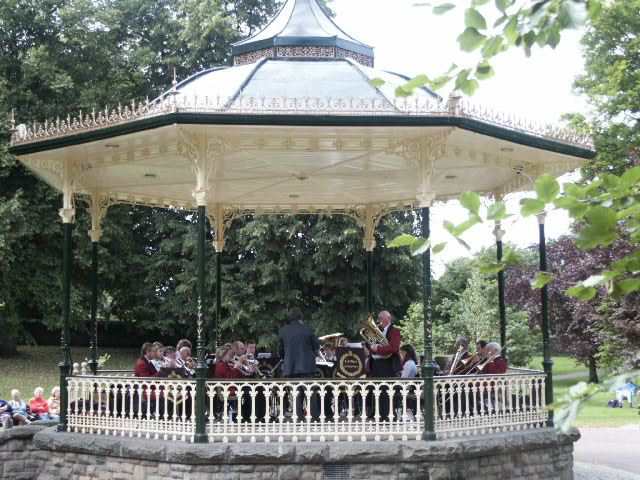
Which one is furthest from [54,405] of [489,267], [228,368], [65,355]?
[489,267]

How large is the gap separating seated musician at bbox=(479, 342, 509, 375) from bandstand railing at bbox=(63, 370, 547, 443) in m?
0.33

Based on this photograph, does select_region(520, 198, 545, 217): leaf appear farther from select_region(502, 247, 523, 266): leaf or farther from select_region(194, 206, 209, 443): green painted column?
select_region(194, 206, 209, 443): green painted column

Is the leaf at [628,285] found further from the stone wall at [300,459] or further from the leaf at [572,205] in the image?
the stone wall at [300,459]

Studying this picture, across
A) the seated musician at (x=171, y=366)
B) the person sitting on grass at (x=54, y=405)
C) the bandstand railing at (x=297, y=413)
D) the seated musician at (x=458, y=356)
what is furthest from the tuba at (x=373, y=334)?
the person sitting on grass at (x=54, y=405)

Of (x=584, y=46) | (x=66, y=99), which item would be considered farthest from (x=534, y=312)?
(x=66, y=99)

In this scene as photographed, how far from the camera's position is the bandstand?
10695mm

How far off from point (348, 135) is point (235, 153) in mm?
1890

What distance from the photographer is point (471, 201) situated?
2496 millimetres

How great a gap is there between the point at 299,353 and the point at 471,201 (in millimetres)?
8980

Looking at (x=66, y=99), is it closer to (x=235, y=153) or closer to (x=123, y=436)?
(x=235, y=153)

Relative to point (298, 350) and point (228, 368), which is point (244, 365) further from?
point (298, 350)

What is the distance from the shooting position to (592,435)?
19.6 meters

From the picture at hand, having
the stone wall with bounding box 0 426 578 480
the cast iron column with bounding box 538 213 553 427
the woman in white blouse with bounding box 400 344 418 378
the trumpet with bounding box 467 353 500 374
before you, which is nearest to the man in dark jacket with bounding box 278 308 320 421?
the stone wall with bounding box 0 426 578 480

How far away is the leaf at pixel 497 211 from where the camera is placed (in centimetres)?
254
